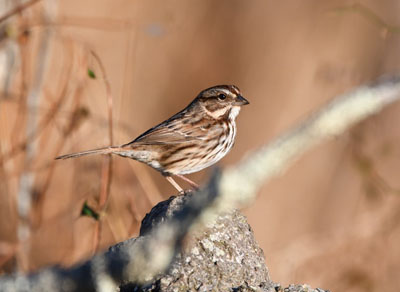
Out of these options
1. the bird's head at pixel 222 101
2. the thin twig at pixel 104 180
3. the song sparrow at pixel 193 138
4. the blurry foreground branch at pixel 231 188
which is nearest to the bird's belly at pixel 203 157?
the song sparrow at pixel 193 138

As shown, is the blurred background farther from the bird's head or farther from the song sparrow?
the bird's head

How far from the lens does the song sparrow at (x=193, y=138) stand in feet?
17.2

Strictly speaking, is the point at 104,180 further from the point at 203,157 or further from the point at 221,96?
the point at 221,96

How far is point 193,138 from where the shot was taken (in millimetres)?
5516

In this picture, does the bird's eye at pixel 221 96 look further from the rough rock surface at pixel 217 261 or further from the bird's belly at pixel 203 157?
the rough rock surface at pixel 217 261

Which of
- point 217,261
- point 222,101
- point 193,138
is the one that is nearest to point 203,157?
point 193,138

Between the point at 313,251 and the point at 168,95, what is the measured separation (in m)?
4.29

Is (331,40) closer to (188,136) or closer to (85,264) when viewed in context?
(188,136)

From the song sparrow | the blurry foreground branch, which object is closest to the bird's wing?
the song sparrow

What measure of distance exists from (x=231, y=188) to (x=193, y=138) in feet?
13.7

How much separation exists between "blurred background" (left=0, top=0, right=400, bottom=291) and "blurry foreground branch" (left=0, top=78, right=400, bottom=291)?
4.04m

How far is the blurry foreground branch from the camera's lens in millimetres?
1312

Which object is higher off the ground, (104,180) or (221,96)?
(221,96)

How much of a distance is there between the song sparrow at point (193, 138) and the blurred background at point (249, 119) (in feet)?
0.97
